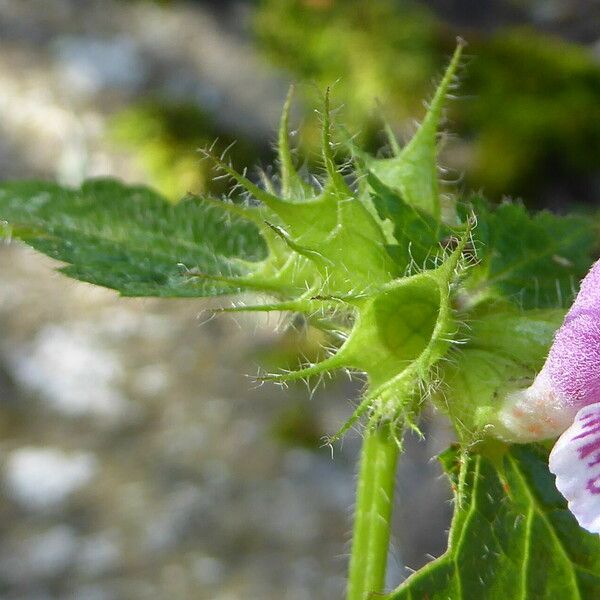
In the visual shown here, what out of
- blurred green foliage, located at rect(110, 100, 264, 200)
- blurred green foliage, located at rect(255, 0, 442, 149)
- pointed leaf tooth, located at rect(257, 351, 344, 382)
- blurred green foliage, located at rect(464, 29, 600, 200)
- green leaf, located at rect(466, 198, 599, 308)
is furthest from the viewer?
blurred green foliage, located at rect(110, 100, 264, 200)

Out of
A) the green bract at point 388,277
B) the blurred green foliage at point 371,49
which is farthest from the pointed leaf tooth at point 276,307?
the blurred green foliage at point 371,49

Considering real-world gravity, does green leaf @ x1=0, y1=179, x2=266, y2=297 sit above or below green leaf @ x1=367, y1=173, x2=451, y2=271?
below

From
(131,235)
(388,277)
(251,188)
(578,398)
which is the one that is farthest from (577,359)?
(131,235)

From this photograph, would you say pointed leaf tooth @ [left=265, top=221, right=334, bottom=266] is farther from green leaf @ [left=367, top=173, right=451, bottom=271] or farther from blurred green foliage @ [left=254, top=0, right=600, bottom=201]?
blurred green foliage @ [left=254, top=0, right=600, bottom=201]

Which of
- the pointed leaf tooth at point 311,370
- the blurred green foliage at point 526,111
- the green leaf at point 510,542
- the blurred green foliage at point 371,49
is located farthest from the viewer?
the blurred green foliage at point 526,111

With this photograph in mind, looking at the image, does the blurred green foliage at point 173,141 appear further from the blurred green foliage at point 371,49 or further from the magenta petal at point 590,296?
the magenta petal at point 590,296

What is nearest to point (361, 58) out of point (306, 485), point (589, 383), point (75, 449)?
point (306, 485)

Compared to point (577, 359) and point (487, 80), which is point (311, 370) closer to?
point (577, 359)

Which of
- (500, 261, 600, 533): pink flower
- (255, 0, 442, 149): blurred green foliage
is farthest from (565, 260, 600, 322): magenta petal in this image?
(255, 0, 442, 149): blurred green foliage
